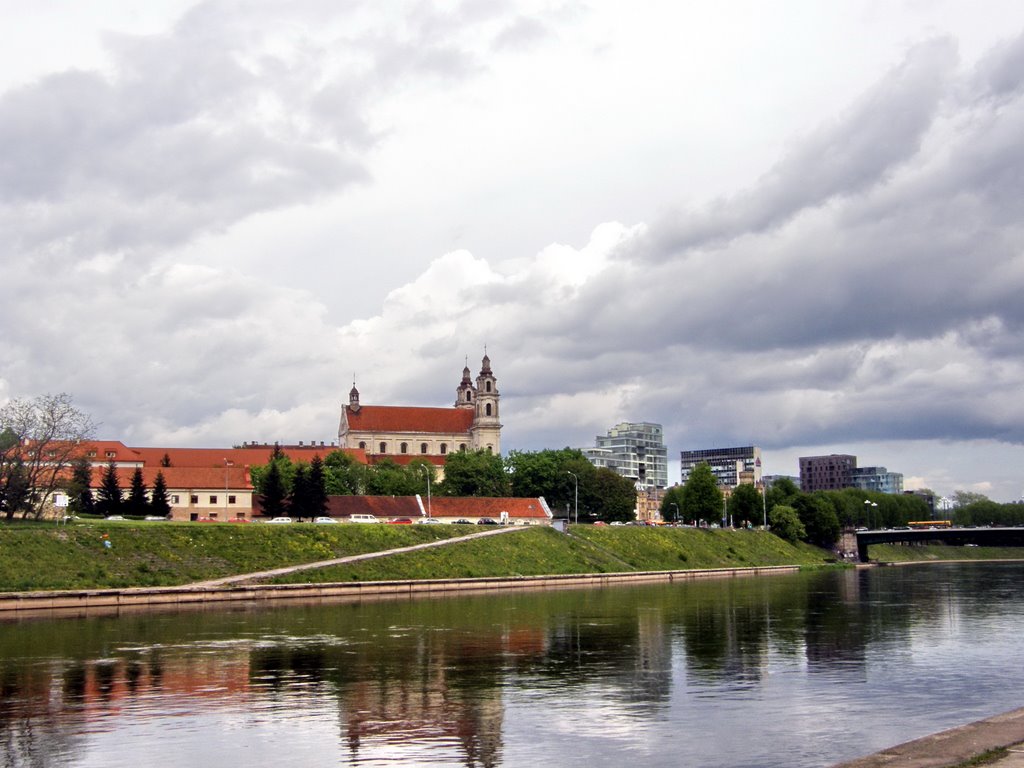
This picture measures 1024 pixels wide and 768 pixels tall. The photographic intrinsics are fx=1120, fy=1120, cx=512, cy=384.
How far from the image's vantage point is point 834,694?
33.0 m

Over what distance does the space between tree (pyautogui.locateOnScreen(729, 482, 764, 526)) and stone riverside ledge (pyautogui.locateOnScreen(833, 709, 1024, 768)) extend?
491ft

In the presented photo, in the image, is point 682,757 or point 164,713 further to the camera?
point 164,713

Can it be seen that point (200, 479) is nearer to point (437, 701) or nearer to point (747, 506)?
point (747, 506)

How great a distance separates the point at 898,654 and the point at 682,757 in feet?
73.7

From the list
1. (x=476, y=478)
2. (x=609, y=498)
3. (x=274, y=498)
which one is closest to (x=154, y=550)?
(x=274, y=498)

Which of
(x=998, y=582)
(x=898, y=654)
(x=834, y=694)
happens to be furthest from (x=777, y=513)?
(x=834, y=694)

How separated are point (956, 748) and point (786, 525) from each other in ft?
479

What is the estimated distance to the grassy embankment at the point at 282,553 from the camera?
74.1 m

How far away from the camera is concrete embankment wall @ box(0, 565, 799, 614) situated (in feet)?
219

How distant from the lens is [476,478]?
186 metres

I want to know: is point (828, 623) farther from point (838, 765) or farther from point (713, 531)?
point (713, 531)

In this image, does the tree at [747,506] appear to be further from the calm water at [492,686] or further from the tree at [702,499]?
the calm water at [492,686]

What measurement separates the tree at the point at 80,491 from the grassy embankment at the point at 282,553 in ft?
69.3

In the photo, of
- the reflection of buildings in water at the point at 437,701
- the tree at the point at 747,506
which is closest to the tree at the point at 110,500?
the reflection of buildings in water at the point at 437,701
